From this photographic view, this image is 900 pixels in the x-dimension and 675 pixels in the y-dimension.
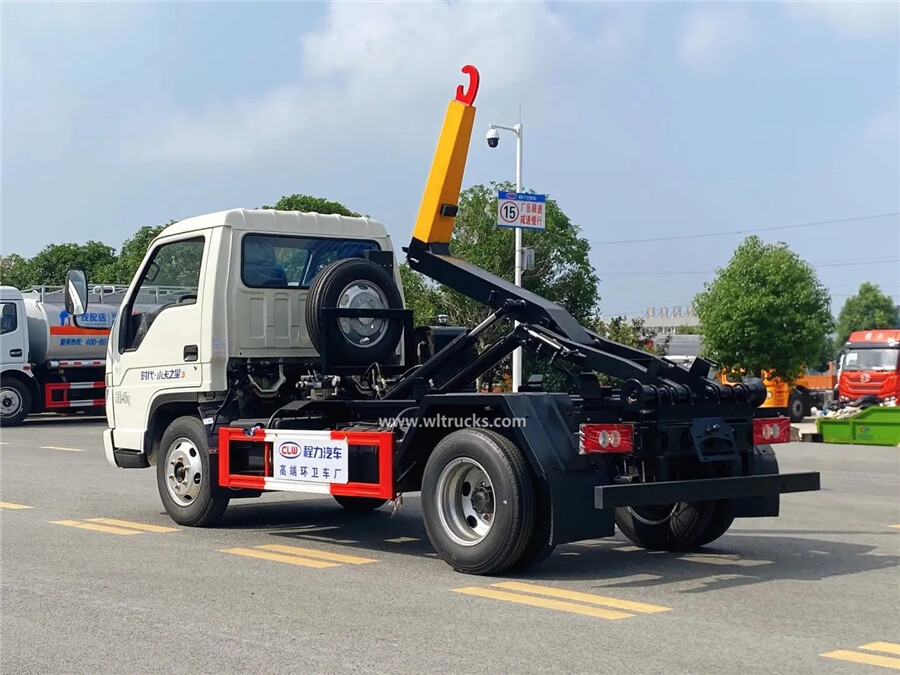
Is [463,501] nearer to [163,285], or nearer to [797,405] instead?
[163,285]

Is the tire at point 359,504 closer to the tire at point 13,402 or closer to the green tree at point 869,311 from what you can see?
the tire at point 13,402

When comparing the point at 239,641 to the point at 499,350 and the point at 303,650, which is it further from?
the point at 499,350

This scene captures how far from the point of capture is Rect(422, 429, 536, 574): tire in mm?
7555

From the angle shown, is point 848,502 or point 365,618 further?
point 848,502

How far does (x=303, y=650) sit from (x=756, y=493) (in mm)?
3712

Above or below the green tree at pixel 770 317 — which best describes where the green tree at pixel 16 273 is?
above

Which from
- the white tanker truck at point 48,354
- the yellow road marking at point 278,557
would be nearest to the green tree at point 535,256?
the white tanker truck at point 48,354

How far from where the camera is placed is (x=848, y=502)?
13.0m

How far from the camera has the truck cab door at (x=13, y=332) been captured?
26.9 meters

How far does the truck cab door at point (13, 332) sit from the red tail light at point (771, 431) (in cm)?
2197

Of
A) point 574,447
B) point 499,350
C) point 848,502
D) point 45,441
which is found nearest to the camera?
point 574,447

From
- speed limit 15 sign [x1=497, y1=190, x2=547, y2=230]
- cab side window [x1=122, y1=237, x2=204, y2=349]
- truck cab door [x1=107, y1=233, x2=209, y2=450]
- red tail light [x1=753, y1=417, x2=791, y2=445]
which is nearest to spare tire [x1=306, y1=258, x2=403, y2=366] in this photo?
truck cab door [x1=107, y1=233, x2=209, y2=450]

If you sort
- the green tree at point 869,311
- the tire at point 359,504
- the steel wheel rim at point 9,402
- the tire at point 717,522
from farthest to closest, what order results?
the green tree at point 869,311 < the steel wheel rim at point 9,402 < the tire at point 359,504 < the tire at point 717,522

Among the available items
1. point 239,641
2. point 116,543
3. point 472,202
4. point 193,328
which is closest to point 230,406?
point 193,328
